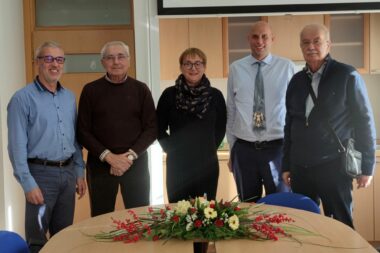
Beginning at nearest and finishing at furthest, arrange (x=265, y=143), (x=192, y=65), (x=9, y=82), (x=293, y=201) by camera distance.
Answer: (x=293, y=201) < (x=192, y=65) < (x=265, y=143) < (x=9, y=82)

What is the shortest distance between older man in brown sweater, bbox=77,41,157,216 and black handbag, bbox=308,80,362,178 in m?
1.18

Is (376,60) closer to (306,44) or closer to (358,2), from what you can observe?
(358,2)

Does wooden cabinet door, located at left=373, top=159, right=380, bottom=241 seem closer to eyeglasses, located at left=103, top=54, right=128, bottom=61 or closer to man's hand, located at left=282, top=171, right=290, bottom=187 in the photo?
man's hand, located at left=282, top=171, right=290, bottom=187

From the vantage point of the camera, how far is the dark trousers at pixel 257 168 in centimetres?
335

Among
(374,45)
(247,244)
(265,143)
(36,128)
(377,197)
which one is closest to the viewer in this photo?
(247,244)

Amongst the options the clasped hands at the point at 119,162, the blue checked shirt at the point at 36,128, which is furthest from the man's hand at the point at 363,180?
the blue checked shirt at the point at 36,128

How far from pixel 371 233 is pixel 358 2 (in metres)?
2.15

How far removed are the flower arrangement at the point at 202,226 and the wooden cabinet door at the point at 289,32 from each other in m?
3.14

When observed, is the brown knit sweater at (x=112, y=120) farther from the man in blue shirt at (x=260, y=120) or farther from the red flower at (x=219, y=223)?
the red flower at (x=219, y=223)

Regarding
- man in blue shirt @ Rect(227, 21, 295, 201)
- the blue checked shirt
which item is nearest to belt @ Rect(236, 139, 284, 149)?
man in blue shirt @ Rect(227, 21, 295, 201)

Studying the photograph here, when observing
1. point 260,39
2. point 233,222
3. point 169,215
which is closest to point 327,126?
point 260,39

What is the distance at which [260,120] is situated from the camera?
335cm

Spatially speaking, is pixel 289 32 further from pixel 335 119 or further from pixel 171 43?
pixel 335 119

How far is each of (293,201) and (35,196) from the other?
144cm
